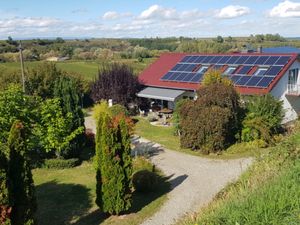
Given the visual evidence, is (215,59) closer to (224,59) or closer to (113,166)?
(224,59)

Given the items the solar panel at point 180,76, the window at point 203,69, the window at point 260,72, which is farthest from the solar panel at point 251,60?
the solar panel at point 180,76

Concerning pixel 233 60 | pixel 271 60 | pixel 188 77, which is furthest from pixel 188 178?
pixel 233 60

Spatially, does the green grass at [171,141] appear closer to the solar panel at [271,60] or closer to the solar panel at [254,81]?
the solar panel at [254,81]

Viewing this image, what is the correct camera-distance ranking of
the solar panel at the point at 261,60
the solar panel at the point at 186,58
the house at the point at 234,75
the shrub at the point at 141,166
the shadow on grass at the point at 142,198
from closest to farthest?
the shadow on grass at the point at 142,198
the shrub at the point at 141,166
the house at the point at 234,75
the solar panel at the point at 261,60
the solar panel at the point at 186,58

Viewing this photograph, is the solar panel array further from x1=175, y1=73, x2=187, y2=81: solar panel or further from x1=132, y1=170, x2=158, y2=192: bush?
x1=132, y1=170, x2=158, y2=192: bush

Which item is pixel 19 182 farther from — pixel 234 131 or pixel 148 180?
pixel 234 131

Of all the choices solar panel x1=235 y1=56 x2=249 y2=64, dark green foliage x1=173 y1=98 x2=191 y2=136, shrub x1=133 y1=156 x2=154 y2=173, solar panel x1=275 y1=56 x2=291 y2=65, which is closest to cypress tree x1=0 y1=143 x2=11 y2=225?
shrub x1=133 y1=156 x2=154 y2=173
